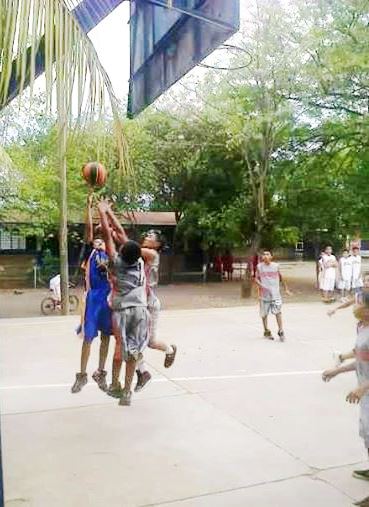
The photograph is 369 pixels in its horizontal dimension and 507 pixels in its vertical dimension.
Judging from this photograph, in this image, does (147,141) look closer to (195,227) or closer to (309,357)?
(195,227)

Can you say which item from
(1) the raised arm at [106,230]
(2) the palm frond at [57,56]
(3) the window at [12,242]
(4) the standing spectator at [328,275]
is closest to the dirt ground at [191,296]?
(4) the standing spectator at [328,275]

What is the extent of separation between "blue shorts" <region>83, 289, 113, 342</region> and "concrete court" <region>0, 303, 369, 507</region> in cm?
76

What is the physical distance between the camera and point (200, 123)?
2114 centimetres

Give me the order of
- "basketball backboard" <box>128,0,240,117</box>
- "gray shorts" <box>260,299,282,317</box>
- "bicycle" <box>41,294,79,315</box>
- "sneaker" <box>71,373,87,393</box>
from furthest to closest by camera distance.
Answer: "bicycle" <box>41,294,79,315</box>, "gray shorts" <box>260,299,282,317</box>, "sneaker" <box>71,373,87,393</box>, "basketball backboard" <box>128,0,240,117</box>

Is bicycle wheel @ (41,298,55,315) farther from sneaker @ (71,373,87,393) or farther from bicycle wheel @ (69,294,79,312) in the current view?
sneaker @ (71,373,87,393)

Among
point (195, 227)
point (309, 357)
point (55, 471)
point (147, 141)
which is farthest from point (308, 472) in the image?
point (195, 227)

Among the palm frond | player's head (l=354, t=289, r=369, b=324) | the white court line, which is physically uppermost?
the palm frond

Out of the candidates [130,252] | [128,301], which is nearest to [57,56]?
[130,252]

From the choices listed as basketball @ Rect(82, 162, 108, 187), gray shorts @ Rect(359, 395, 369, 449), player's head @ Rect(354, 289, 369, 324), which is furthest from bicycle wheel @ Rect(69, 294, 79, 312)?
gray shorts @ Rect(359, 395, 369, 449)

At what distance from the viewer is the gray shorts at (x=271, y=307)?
29.5ft

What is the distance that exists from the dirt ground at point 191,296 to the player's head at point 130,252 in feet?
36.6

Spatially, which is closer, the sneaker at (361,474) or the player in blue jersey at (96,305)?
the sneaker at (361,474)

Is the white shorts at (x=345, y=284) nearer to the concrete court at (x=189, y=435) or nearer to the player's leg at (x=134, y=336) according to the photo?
the concrete court at (x=189, y=435)

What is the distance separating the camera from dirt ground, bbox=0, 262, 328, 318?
17.0 meters
